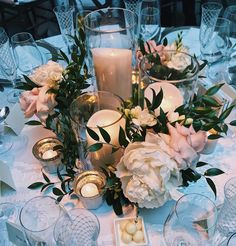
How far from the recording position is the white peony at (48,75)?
931 mm

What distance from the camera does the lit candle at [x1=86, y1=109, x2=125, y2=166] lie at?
0.81 m

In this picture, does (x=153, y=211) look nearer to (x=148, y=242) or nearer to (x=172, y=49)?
(x=148, y=242)

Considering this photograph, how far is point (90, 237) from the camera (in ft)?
2.51

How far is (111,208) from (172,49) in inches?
19.4

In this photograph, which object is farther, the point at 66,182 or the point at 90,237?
the point at 66,182

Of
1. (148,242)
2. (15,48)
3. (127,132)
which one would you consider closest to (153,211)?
(148,242)

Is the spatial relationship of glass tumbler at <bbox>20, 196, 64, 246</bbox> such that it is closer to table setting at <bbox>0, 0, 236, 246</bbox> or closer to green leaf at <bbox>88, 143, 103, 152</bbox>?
table setting at <bbox>0, 0, 236, 246</bbox>

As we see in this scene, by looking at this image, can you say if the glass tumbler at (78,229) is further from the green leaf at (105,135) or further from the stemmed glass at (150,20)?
the stemmed glass at (150,20)

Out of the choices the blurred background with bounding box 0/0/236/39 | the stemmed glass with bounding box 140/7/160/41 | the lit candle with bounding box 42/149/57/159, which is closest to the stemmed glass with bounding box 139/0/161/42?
the stemmed glass with bounding box 140/7/160/41

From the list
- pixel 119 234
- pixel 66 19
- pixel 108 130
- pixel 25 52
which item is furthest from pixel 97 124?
pixel 66 19

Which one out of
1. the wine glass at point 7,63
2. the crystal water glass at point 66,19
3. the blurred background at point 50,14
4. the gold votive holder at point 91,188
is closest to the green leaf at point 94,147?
the gold votive holder at point 91,188

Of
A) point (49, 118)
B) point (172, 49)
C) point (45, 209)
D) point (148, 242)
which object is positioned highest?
point (172, 49)

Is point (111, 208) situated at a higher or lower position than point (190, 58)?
lower

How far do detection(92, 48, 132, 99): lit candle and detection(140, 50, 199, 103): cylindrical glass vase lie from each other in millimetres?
69
